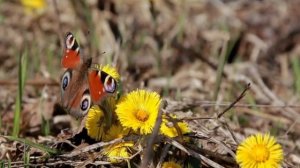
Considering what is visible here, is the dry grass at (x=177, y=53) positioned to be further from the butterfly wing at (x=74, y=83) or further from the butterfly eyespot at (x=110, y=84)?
the butterfly eyespot at (x=110, y=84)

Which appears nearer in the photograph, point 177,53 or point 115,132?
point 115,132

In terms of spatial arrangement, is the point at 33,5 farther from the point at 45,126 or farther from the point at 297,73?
the point at 45,126

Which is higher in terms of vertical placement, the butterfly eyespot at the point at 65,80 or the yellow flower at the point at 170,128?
the butterfly eyespot at the point at 65,80

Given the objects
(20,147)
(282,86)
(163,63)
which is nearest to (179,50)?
(163,63)

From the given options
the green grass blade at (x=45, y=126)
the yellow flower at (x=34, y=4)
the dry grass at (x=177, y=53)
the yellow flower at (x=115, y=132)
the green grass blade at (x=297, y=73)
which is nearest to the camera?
the yellow flower at (x=115, y=132)

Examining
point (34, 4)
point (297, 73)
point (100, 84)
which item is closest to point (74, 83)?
point (100, 84)

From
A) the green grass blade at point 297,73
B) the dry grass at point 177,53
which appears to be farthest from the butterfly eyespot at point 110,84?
the green grass blade at point 297,73
